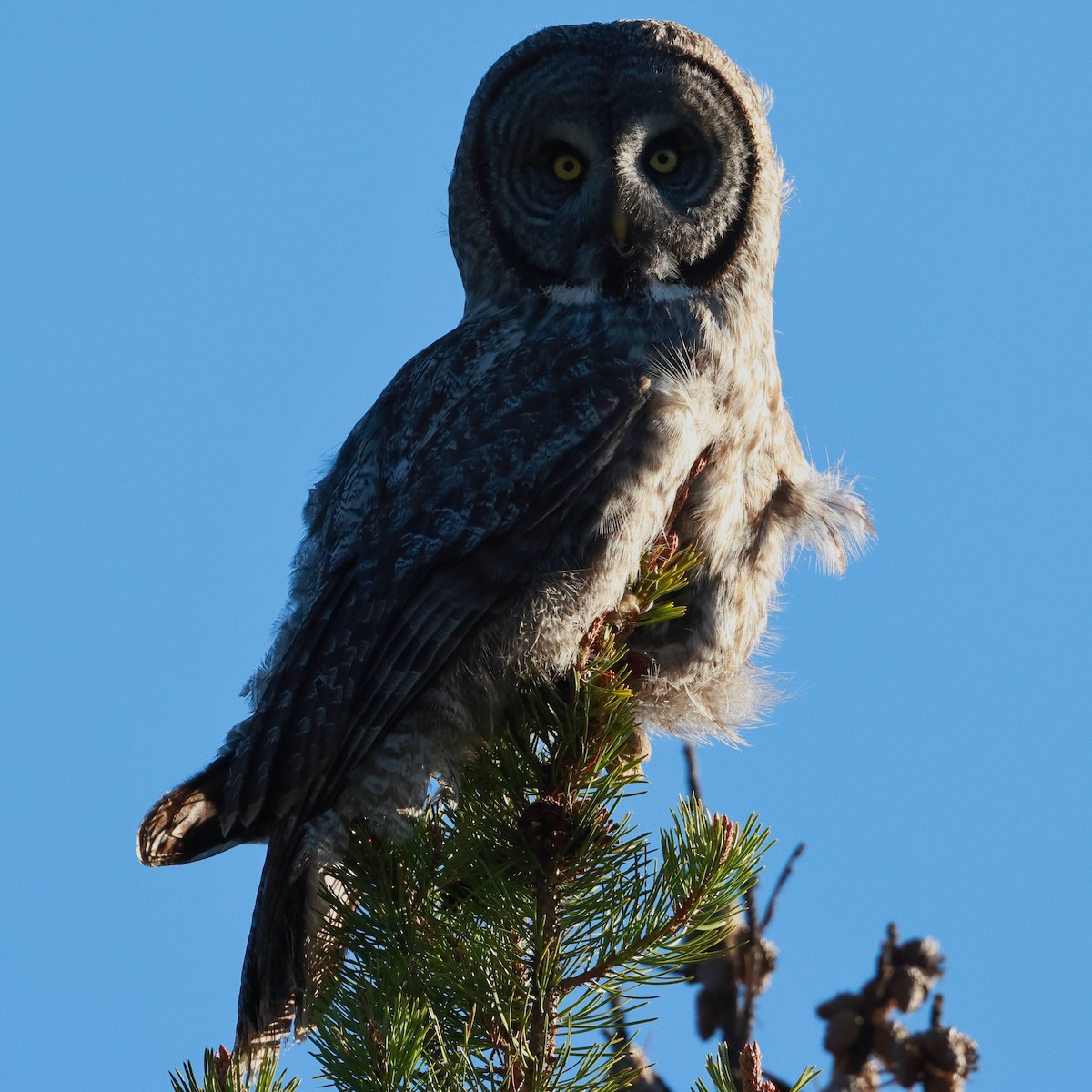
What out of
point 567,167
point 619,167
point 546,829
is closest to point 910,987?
point 546,829

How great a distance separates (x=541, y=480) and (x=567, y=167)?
1074mm

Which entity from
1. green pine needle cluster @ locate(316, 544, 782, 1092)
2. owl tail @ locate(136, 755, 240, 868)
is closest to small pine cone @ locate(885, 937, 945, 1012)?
green pine needle cluster @ locate(316, 544, 782, 1092)

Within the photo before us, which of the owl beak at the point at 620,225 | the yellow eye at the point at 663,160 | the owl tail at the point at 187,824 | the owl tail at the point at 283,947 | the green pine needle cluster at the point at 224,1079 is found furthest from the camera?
the yellow eye at the point at 663,160

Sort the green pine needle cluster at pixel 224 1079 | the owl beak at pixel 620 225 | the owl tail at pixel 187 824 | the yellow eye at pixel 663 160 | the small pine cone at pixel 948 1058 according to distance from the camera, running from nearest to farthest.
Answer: the green pine needle cluster at pixel 224 1079
the small pine cone at pixel 948 1058
the owl tail at pixel 187 824
the owl beak at pixel 620 225
the yellow eye at pixel 663 160

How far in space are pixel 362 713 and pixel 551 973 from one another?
2.94 ft

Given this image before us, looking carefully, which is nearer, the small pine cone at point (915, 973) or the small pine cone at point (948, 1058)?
the small pine cone at point (948, 1058)

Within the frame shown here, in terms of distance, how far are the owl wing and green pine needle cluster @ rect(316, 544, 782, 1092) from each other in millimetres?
332

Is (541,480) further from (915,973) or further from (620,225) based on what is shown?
(915,973)

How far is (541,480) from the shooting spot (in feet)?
11.0

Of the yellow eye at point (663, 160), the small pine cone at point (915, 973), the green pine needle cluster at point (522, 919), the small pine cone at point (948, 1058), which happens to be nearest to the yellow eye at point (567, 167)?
the yellow eye at point (663, 160)

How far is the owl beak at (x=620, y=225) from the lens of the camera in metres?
3.65

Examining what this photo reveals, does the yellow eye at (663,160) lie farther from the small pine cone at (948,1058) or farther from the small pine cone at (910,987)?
the small pine cone at (948,1058)

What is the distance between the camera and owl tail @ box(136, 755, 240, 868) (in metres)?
3.28

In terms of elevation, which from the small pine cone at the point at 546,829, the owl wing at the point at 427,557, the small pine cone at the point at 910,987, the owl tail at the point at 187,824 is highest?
the owl wing at the point at 427,557
